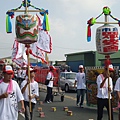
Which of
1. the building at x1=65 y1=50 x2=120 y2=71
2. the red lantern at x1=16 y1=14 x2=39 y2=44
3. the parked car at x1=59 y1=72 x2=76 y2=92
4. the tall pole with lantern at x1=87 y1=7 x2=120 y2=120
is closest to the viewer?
the red lantern at x1=16 y1=14 x2=39 y2=44

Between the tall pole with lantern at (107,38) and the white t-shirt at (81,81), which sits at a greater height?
the tall pole with lantern at (107,38)

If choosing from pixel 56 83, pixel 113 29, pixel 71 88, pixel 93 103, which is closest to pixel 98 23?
pixel 113 29

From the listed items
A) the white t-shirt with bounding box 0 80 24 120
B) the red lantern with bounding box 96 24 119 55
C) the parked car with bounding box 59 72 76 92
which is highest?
the red lantern with bounding box 96 24 119 55

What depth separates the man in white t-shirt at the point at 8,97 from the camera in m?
5.64

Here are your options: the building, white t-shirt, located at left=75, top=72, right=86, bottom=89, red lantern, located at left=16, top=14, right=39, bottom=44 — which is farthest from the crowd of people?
the building

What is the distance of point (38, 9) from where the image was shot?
8.03m

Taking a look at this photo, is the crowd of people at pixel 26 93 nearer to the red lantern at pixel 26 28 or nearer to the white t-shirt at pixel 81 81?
the red lantern at pixel 26 28

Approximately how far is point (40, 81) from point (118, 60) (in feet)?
39.3

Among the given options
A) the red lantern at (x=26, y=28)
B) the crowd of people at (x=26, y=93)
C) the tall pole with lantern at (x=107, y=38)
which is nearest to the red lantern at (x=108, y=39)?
the tall pole with lantern at (x=107, y=38)

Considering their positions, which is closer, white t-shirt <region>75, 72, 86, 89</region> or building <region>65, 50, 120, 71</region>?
white t-shirt <region>75, 72, 86, 89</region>

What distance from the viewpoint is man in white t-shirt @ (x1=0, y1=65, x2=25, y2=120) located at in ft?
18.5

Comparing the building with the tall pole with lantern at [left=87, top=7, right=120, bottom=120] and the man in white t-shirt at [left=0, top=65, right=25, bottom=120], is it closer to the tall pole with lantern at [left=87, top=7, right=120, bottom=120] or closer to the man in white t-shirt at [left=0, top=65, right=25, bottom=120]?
the tall pole with lantern at [left=87, top=7, right=120, bottom=120]

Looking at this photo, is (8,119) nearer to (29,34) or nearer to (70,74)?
(29,34)

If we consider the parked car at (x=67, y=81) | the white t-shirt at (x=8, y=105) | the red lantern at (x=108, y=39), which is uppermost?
the red lantern at (x=108, y=39)
